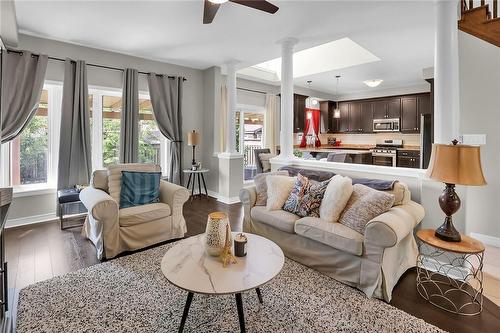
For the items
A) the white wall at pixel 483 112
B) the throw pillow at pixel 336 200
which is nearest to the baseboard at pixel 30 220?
the throw pillow at pixel 336 200

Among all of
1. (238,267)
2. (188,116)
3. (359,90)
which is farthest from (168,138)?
(359,90)

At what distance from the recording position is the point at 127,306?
1996mm

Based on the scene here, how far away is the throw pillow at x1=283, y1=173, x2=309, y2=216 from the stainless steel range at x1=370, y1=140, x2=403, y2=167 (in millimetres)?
5068

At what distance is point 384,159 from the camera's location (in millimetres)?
7211

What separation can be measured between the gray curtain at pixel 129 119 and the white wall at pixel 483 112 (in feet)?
15.7

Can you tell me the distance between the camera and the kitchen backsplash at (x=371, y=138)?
7277 millimetres

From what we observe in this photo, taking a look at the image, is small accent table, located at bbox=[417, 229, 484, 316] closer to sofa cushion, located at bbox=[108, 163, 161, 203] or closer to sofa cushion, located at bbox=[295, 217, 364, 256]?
sofa cushion, located at bbox=[295, 217, 364, 256]

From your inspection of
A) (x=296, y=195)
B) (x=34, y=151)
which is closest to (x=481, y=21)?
(x=296, y=195)

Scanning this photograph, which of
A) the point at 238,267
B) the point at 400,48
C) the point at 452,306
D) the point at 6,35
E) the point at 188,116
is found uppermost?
the point at 400,48

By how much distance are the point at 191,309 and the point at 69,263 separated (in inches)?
61.9

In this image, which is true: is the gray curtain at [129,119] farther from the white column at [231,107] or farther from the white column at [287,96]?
the white column at [287,96]

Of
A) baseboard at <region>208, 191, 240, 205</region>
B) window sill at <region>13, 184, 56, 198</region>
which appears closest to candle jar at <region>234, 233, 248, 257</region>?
baseboard at <region>208, 191, 240, 205</region>

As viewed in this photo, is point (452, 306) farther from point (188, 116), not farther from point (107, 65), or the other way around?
point (107, 65)

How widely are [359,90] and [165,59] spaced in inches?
228
